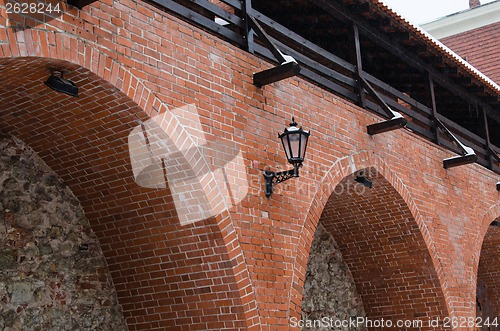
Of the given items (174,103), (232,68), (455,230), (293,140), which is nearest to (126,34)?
(174,103)

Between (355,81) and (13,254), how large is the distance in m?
4.78

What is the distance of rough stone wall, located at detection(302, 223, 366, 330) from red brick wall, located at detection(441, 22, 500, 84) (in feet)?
33.4

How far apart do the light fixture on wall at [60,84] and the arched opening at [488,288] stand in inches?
394

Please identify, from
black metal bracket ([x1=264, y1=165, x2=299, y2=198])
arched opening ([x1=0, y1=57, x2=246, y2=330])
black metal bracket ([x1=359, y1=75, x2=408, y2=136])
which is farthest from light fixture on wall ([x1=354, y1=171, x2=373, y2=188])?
arched opening ([x1=0, y1=57, x2=246, y2=330])

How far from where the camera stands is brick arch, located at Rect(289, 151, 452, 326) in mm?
6241

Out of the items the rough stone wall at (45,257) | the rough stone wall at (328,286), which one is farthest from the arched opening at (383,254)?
the rough stone wall at (45,257)

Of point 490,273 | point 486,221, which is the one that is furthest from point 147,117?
point 490,273

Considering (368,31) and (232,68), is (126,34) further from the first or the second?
(368,31)

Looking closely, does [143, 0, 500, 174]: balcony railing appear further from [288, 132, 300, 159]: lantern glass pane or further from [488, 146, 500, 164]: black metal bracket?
[288, 132, 300, 159]: lantern glass pane

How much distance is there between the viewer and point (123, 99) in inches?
194

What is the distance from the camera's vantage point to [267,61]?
21.8 feet

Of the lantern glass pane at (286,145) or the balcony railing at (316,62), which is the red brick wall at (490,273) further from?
the lantern glass pane at (286,145)

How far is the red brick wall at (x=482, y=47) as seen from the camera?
17641mm

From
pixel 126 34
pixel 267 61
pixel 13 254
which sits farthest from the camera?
pixel 267 61
